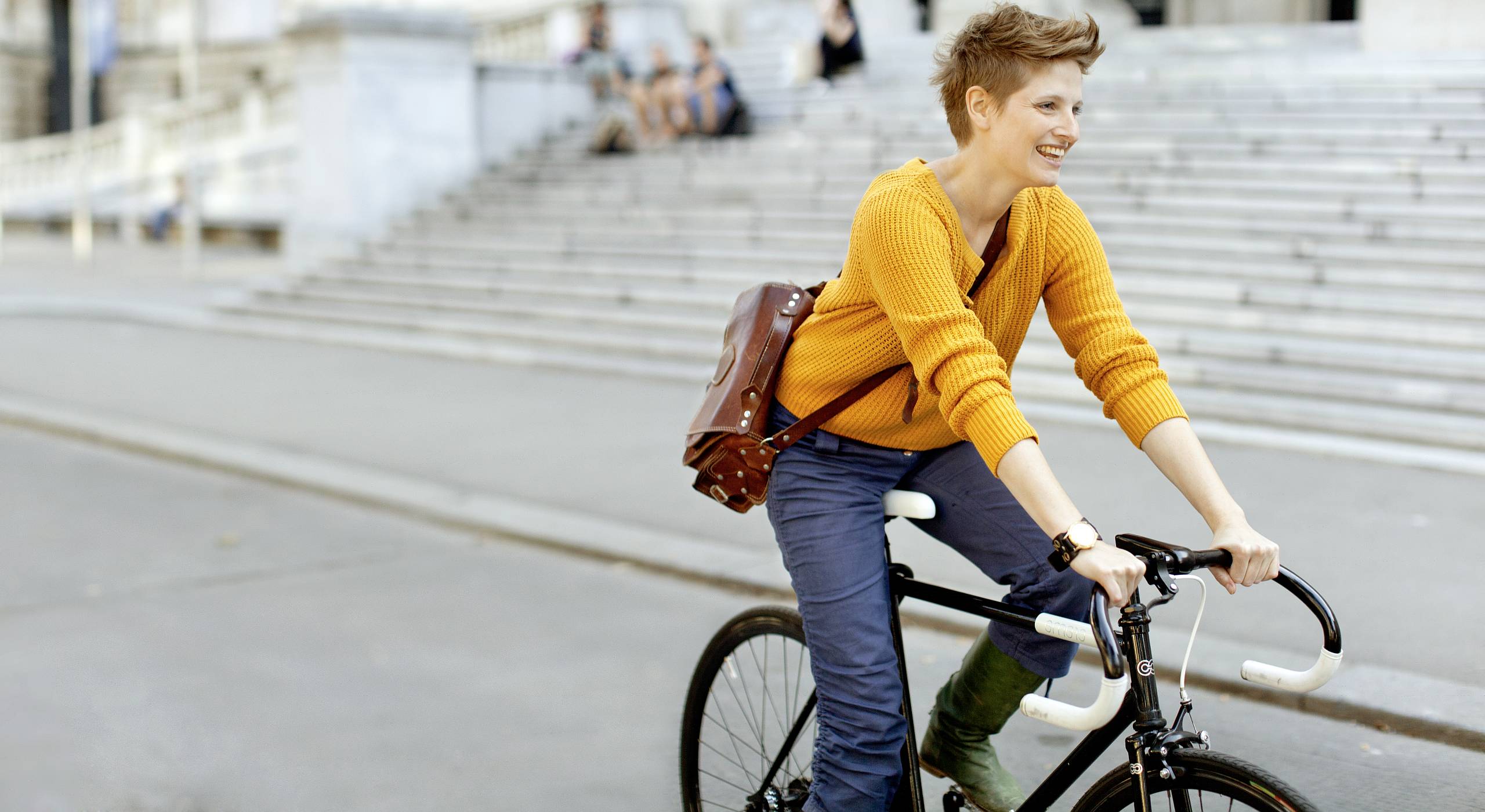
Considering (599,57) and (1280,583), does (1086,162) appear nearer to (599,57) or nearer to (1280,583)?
(599,57)

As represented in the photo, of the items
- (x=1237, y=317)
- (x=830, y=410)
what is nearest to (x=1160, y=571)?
(x=830, y=410)

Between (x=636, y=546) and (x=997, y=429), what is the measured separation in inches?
164

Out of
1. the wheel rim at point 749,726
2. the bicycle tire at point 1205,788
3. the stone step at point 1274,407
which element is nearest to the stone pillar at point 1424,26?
the stone step at point 1274,407

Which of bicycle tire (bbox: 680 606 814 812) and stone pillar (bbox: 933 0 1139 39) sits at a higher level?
stone pillar (bbox: 933 0 1139 39)

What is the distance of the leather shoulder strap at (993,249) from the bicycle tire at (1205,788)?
0.87 meters

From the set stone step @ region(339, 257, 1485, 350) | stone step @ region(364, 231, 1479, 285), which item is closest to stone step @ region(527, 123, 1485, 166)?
stone step @ region(364, 231, 1479, 285)

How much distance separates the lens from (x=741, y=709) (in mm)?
3463

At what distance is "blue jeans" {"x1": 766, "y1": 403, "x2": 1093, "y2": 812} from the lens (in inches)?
109

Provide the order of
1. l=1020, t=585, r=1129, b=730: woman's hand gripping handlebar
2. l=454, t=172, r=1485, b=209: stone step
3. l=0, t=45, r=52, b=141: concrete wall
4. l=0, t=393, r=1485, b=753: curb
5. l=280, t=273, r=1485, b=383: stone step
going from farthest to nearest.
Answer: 1. l=0, t=45, r=52, b=141: concrete wall
2. l=454, t=172, r=1485, b=209: stone step
3. l=280, t=273, r=1485, b=383: stone step
4. l=0, t=393, r=1485, b=753: curb
5. l=1020, t=585, r=1129, b=730: woman's hand gripping handlebar

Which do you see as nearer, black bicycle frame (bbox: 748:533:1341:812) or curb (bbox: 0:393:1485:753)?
black bicycle frame (bbox: 748:533:1341:812)

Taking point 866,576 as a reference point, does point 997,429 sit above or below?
above

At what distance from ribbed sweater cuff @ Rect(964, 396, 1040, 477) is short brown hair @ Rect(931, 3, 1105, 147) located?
1.66 ft

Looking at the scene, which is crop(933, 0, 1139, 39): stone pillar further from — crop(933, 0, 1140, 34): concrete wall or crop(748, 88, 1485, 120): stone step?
crop(748, 88, 1485, 120): stone step

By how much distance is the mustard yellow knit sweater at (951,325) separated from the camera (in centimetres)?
249
